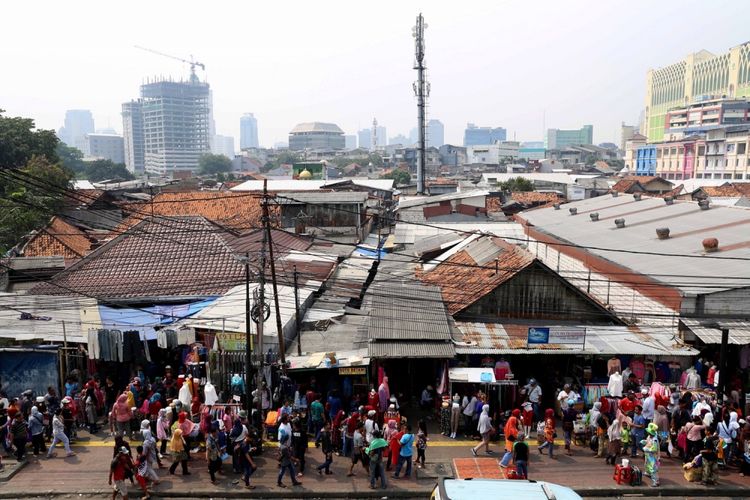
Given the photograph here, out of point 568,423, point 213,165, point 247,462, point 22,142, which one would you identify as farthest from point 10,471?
point 213,165

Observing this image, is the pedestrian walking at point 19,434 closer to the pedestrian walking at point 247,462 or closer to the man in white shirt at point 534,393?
the pedestrian walking at point 247,462

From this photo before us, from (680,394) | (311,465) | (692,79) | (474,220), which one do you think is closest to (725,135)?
(474,220)

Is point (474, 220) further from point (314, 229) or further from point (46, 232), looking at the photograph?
point (46, 232)

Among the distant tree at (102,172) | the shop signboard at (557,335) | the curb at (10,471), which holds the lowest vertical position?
the curb at (10,471)

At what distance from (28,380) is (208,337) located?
482 cm

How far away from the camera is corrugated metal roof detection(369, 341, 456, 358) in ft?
52.7

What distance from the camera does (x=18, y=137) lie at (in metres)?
57.7

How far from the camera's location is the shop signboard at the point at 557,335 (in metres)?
16.8

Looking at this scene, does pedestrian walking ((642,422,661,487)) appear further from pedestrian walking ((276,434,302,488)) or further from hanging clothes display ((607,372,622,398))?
pedestrian walking ((276,434,302,488))

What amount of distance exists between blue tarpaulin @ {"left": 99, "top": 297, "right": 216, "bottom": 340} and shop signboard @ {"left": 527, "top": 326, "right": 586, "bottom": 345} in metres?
10.7

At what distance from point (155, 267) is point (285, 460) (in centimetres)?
1313

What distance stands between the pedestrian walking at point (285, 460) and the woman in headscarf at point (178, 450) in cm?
212

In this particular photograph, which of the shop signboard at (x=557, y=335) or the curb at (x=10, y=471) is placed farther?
the shop signboard at (x=557, y=335)

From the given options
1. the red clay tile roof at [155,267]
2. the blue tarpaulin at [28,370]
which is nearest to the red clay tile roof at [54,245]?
the red clay tile roof at [155,267]
